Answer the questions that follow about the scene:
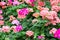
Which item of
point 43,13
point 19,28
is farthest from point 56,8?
point 19,28

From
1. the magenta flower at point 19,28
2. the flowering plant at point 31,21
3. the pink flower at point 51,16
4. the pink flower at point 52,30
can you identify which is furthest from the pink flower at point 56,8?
the magenta flower at point 19,28

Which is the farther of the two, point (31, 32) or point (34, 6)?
point (34, 6)

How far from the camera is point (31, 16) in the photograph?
2992mm

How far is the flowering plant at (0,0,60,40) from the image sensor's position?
2.71 metres

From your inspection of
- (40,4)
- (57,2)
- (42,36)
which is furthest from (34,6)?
(42,36)

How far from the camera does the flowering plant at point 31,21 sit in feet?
8.88

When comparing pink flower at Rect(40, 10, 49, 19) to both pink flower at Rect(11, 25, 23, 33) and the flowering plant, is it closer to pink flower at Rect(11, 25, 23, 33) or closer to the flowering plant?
the flowering plant

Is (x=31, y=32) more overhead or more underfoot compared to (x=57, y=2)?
more underfoot

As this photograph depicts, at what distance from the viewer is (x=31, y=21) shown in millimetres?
2889

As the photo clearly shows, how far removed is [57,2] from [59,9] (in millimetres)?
193

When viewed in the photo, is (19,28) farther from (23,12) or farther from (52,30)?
(52,30)

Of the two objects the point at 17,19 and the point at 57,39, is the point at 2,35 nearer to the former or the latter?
the point at 17,19

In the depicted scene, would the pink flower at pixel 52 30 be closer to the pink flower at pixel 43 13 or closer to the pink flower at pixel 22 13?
the pink flower at pixel 43 13

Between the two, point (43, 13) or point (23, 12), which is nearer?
point (43, 13)
